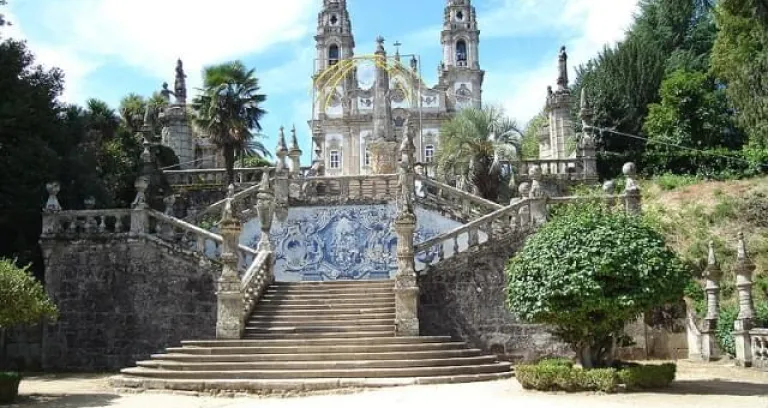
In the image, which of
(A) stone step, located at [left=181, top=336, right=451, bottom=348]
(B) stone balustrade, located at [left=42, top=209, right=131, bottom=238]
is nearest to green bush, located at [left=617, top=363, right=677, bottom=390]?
(A) stone step, located at [left=181, top=336, right=451, bottom=348]

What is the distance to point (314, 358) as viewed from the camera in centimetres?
1661

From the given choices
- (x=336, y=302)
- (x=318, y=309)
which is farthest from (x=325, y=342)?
(x=336, y=302)

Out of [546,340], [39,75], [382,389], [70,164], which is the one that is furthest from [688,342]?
[39,75]

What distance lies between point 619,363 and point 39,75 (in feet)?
61.5

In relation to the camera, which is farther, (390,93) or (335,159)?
(335,159)

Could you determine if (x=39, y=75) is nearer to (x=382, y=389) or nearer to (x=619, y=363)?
(x=382, y=389)

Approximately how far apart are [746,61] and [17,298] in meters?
23.5

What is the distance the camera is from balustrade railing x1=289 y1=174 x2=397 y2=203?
25672 millimetres

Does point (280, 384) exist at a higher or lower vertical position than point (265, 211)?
lower

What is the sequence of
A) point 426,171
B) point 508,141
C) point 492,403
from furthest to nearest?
point 426,171
point 508,141
point 492,403

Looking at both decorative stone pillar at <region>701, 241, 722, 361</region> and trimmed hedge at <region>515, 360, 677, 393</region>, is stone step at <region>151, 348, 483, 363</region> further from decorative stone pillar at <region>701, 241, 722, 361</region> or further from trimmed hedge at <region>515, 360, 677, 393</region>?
decorative stone pillar at <region>701, 241, 722, 361</region>

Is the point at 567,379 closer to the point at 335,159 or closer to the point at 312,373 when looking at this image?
the point at 312,373

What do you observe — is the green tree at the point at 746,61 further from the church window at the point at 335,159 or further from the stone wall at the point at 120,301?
the church window at the point at 335,159

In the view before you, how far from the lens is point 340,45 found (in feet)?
283
